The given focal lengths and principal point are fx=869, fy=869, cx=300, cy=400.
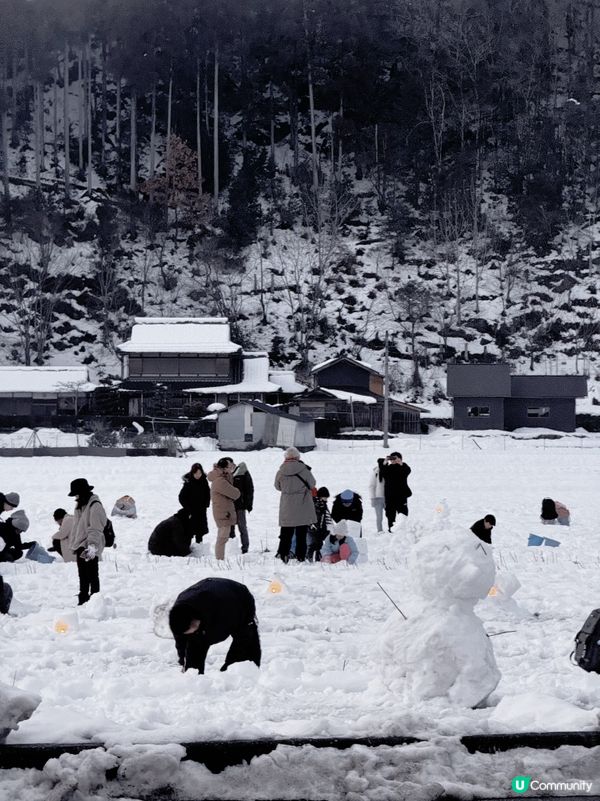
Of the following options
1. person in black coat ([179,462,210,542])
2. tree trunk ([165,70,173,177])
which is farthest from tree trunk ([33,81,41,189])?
person in black coat ([179,462,210,542])

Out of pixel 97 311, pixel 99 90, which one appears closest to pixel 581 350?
pixel 97 311

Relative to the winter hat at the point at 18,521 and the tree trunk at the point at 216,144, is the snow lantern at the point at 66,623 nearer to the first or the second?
the winter hat at the point at 18,521

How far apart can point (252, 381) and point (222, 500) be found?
40.2 meters

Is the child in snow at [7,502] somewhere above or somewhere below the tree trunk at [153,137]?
below

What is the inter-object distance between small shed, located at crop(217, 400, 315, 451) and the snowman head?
33.5 meters

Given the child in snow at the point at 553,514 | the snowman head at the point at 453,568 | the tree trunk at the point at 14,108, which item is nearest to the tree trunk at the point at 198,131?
the tree trunk at the point at 14,108

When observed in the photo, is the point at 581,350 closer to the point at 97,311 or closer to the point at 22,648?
the point at 97,311

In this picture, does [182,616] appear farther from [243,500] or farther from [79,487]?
[243,500]

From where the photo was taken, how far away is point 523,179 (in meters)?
71.7

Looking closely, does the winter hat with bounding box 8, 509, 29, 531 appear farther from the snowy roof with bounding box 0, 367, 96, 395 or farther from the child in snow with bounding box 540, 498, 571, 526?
the snowy roof with bounding box 0, 367, 96, 395

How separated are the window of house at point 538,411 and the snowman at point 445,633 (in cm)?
4689

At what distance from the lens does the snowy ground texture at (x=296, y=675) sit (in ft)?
12.5

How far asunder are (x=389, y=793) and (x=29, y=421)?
152ft

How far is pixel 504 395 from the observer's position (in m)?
49.5
